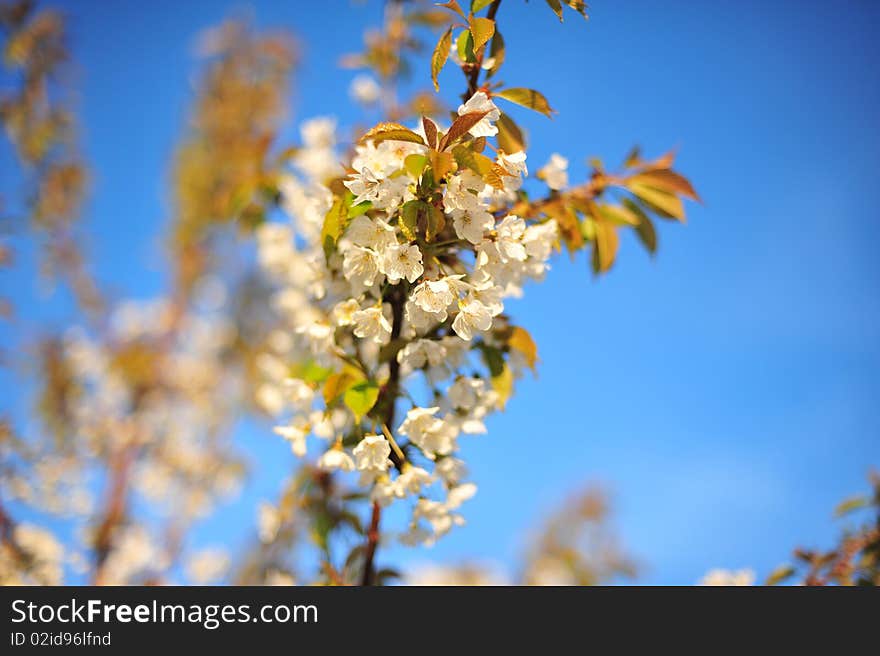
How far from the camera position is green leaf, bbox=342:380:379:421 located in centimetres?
92

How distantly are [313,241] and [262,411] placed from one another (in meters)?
3.89

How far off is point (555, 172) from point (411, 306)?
52cm

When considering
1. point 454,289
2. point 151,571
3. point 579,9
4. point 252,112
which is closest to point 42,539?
point 151,571

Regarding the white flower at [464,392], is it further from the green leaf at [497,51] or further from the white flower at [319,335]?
the green leaf at [497,51]

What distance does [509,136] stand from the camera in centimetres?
98

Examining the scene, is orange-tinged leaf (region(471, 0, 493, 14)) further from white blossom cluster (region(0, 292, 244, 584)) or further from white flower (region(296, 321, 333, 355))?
white blossom cluster (region(0, 292, 244, 584))

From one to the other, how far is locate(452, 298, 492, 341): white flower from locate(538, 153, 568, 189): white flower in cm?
42

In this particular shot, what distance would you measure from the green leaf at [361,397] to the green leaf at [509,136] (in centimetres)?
49

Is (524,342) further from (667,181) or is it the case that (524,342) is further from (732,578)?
(732,578)

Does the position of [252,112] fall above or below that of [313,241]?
above

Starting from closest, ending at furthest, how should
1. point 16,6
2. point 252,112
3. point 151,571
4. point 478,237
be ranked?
point 478,237
point 16,6
point 151,571
point 252,112

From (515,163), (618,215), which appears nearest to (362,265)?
(515,163)

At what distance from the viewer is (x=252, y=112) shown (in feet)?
16.7
